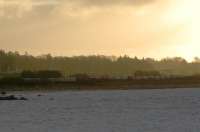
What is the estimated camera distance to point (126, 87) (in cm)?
16950

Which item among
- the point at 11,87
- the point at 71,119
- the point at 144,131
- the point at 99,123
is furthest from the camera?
the point at 11,87

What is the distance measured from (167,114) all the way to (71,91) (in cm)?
8991

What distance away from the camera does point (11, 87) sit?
164 meters

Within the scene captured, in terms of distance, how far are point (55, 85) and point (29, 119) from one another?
311 feet

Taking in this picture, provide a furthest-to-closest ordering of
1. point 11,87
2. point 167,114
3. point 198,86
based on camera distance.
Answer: point 198,86, point 11,87, point 167,114

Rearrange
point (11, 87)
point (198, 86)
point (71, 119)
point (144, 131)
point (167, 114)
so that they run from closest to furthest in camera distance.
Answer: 1. point (144, 131)
2. point (71, 119)
3. point (167, 114)
4. point (11, 87)
5. point (198, 86)

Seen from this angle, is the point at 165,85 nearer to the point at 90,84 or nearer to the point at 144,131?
the point at 90,84

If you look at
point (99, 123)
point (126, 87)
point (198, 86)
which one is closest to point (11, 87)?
point (126, 87)

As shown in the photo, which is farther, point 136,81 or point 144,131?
point 136,81

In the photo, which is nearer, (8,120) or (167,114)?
(8,120)

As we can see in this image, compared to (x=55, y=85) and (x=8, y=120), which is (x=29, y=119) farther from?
(x=55, y=85)

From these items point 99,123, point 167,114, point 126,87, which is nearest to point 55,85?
point 126,87

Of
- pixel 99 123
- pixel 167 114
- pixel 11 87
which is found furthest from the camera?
pixel 11 87

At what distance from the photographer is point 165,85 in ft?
563
